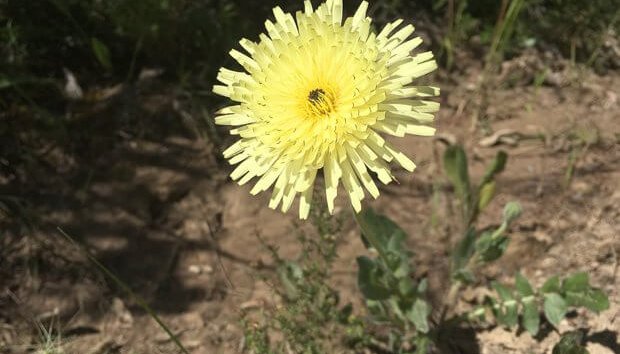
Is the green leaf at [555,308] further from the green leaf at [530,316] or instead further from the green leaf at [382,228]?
the green leaf at [382,228]

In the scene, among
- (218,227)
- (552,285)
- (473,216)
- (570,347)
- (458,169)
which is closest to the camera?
(570,347)

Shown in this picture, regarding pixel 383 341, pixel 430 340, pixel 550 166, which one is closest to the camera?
pixel 430 340

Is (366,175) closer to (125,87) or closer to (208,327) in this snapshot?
(208,327)

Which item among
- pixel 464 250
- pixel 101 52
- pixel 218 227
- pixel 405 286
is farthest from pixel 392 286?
pixel 101 52

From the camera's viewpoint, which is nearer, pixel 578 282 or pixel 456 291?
pixel 578 282

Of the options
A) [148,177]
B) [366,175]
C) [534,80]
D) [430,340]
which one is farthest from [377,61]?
[534,80]

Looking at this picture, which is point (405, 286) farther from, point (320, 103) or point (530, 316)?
point (320, 103)

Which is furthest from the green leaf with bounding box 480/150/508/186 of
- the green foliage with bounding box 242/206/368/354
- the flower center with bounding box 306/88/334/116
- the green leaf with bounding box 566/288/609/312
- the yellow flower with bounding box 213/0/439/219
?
the flower center with bounding box 306/88/334/116

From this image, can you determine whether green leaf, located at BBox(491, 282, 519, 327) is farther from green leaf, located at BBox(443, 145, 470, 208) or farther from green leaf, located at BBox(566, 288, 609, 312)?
green leaf, located at BBox(443, 145, 470, 208)
